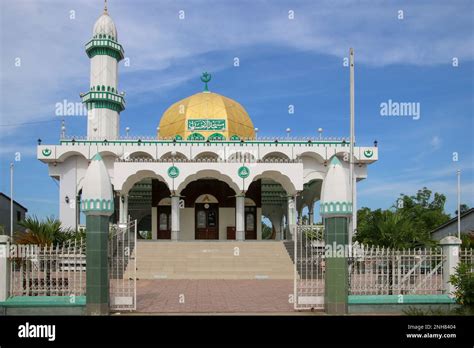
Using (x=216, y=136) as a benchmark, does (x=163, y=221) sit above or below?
below

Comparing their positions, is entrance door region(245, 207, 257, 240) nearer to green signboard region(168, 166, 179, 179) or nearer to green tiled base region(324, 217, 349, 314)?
green signboard region(168, 166, 179, 179)

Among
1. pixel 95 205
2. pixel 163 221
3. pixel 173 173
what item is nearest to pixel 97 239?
pixel 95 205

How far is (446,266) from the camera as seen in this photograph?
12766 millimetres

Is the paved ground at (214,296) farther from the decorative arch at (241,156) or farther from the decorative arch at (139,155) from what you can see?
the decorative arch at (139,155)

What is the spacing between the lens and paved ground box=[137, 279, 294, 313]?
41.5 feet

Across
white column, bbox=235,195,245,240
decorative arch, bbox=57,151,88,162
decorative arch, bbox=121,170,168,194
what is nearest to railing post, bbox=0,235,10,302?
decorative arch, bbox=121,170,168,194

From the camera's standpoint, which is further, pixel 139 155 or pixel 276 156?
pixel 276 156

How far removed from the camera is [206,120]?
34.2 meters

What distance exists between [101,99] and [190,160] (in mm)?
7247

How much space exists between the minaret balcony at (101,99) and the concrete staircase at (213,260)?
10.4 metres

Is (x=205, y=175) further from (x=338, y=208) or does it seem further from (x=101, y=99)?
(x=338, y=208)

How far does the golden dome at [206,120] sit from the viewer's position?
33906 millimetres
